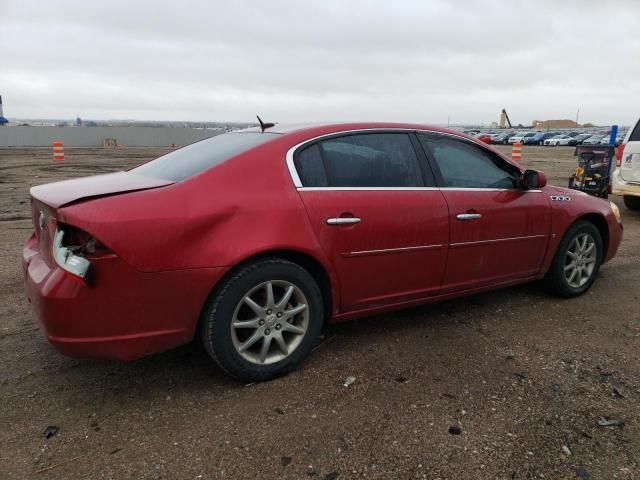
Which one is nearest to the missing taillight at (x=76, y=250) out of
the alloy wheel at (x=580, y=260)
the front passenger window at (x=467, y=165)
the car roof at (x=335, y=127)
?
the car roof at (x=335, y=127)

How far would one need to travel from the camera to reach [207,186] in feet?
9.47

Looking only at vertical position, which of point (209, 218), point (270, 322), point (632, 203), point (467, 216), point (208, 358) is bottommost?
point (632, 203)

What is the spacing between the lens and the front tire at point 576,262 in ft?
14.7

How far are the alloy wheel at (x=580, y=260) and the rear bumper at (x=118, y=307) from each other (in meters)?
3.26

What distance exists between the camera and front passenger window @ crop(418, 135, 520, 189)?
149 inches

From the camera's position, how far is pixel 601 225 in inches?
188

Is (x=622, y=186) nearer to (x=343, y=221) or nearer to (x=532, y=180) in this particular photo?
(x=532, y=180)

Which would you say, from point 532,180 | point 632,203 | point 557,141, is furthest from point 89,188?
point 557,141

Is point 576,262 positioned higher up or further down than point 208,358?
higher up

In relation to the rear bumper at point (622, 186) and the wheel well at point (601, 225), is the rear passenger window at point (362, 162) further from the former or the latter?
the rear bumper at point (622, 186)

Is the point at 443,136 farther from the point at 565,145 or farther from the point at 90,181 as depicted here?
the point at 565,145

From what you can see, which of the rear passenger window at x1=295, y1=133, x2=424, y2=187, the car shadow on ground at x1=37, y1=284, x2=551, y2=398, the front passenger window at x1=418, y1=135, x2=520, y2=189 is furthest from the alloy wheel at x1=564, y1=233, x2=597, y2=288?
the rear passenger window at x1=295, y1=133, x2=424, y2=187

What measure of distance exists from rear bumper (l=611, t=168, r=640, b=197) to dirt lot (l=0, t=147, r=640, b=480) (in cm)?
549

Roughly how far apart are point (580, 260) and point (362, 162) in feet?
8.06
